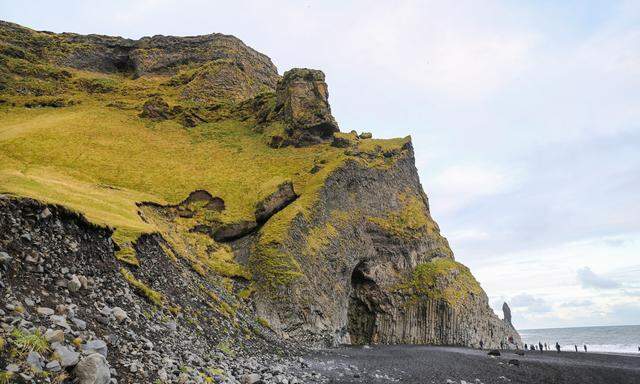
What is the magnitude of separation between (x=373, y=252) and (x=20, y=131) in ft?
173

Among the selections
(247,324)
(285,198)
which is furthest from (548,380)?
(285,198)

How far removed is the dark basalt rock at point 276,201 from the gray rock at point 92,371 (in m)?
37.6

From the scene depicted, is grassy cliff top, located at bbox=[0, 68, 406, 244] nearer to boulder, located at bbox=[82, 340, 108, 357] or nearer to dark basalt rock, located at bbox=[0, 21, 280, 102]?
dark basalt rock, located at bbox=[0, 21, 280, 102]

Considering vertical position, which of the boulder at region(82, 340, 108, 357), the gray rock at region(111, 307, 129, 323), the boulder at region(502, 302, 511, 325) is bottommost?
the boulder at region(82, 340, 108, 357)

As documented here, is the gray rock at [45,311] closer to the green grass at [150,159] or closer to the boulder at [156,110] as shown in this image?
the green grass at [150,159]

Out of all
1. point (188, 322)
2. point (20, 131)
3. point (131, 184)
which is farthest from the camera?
→ point (20, 131)

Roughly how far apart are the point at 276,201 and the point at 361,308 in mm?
21936

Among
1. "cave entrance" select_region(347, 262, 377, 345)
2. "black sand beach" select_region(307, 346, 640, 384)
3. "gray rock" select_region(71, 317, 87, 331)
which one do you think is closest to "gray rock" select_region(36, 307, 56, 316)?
"gray rock" select_region(71, 317, 87, 331)

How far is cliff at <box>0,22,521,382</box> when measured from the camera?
46.7 feet

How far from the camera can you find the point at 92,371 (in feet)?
30.6

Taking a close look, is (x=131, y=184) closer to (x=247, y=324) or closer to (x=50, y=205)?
(x=247, y=324)

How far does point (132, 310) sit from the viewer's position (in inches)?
623

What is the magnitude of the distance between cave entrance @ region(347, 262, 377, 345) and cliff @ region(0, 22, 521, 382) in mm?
222

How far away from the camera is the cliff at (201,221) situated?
14.2 meters
